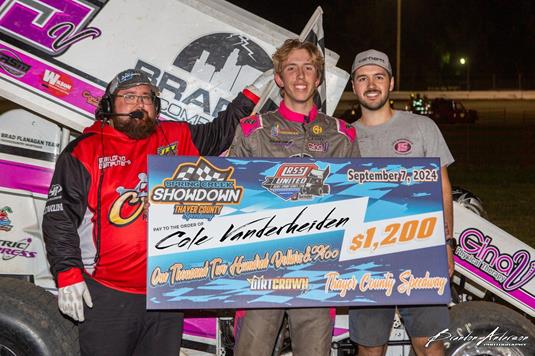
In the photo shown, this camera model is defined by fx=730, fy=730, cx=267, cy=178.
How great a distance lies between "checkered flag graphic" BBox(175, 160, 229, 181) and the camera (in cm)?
359

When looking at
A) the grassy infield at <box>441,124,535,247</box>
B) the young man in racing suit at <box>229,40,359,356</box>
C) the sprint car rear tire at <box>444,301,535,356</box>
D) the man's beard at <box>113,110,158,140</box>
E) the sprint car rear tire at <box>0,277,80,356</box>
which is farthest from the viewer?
the grassy infield at <box>441,124,535,247</box>

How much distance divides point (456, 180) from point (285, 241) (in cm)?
1235

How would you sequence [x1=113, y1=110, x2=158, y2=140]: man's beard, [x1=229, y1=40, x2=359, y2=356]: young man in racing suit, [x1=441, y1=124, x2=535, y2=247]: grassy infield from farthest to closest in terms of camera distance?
[x1=441, y1=124, x2=535, y2=247]: grassy infield < [x1=229, y1=40, x2=359, y2=356]: young man in racing suit < [x1=113, y1=110, x2=158, y2=140]: man's beard

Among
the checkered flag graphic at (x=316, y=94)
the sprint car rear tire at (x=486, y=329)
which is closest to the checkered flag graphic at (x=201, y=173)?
the checkered flag graphic at (x=316, y=94)

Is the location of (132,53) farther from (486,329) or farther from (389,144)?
(486,329)

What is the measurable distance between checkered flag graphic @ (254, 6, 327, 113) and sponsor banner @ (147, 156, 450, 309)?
0.56 metres

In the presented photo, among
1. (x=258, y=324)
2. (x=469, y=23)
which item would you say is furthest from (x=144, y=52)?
(x=469, y=23)

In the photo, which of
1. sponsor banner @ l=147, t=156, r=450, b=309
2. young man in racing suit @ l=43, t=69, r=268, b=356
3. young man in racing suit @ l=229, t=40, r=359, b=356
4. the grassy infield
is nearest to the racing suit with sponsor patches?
young man in racing suit @ l=229, t=40, r=359, b=356

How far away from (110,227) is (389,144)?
5.05ft

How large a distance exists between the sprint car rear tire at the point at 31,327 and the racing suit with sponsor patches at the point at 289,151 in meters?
0.98

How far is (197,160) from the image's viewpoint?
3.61m

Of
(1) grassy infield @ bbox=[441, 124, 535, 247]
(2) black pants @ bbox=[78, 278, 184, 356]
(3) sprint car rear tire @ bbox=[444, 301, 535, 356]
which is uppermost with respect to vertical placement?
(1) grassy infield @ bbox=[441, 124, 535, 247]

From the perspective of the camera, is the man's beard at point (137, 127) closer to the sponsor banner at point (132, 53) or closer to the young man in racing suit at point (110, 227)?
the young man in racing suit at point (110, 227)

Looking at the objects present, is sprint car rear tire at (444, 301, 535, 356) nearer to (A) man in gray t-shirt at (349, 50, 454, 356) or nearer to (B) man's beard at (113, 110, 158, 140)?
(A) man in gray t-shirt at (349, 50, 454, 356)
